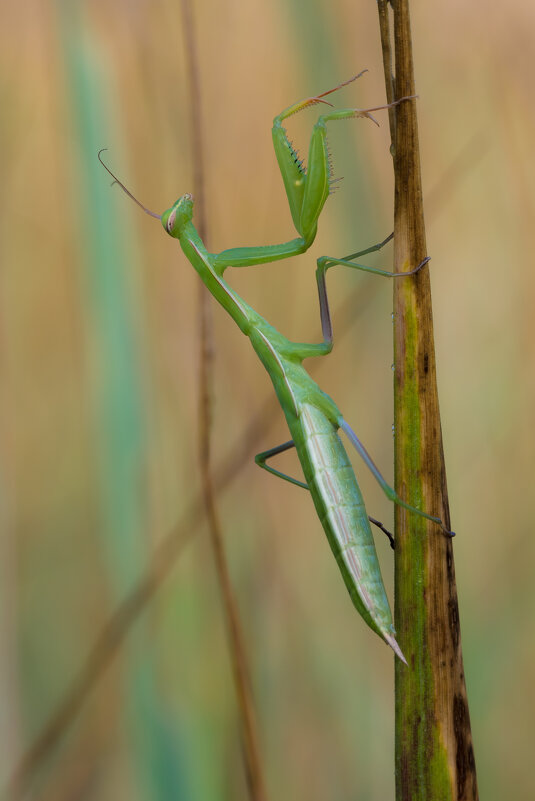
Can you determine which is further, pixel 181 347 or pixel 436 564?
pixel 181 347

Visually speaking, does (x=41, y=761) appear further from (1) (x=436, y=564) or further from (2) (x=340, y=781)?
(1) (x=436, y=564)

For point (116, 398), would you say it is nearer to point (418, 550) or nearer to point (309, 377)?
point (309, 377)

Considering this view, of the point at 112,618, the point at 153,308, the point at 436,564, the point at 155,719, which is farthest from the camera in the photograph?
the point at 153,308

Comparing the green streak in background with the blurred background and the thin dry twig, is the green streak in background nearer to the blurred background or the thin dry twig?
the blurred background

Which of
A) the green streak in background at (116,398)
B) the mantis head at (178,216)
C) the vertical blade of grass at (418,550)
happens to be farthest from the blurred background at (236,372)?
the vertical blade of grass at (418,550)

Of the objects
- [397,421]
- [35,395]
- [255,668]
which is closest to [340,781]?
[255,668]

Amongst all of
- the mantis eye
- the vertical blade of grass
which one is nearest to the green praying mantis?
the mantis eye
